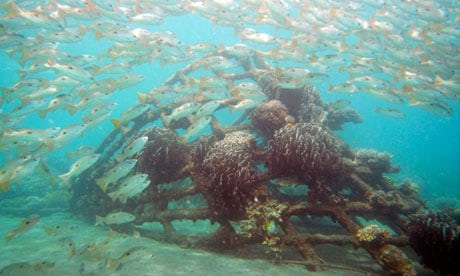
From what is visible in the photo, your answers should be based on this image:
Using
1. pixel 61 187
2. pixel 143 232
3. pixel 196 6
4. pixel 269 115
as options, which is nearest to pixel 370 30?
pixel 196 6

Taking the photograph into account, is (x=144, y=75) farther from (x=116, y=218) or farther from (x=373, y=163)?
(x=373, y=163)

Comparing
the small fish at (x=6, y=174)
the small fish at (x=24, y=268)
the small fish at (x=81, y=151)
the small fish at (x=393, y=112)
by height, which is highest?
the small fish at (x=393, y=112)

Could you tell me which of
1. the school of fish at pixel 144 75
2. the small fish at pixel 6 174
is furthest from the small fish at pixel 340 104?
the small fish at pixel 6 174

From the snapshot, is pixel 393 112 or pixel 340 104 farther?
pixel 393 112

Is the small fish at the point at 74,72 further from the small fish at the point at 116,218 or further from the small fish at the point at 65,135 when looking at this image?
the small fish at the point at 116,218

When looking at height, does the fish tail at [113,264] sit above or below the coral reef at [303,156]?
below

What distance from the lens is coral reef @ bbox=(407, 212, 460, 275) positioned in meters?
6.26

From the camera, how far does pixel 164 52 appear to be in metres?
12.5

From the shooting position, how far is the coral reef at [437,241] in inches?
246

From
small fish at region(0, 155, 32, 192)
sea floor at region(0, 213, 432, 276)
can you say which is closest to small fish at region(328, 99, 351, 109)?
sea floor at region(0, 213, 432, 276)

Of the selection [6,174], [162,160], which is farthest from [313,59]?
[6,174]

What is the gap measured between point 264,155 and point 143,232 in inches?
171

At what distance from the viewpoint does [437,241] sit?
635 centimetres

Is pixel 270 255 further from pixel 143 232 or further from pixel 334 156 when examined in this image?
→ pixel 143 232
